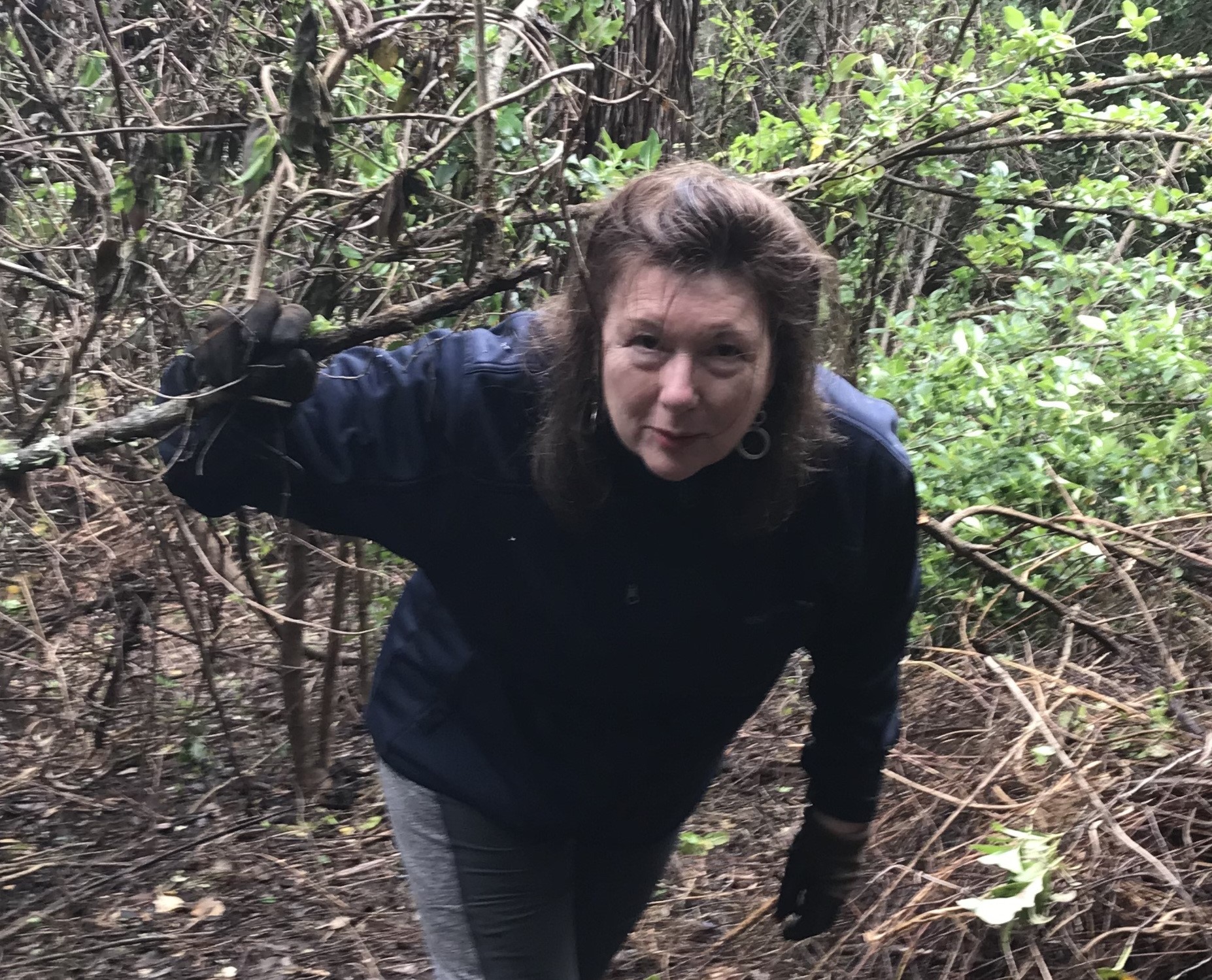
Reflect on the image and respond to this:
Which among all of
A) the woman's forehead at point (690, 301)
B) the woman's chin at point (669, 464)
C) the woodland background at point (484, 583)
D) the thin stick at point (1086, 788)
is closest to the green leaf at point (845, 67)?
the woodland background at point (484, 583)

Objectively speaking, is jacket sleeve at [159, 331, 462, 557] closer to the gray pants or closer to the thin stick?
the gray pants

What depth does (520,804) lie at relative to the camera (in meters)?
1.69

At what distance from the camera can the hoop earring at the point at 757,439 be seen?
5.07 feet

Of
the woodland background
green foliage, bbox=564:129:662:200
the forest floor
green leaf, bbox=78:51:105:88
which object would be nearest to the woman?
the woodland background

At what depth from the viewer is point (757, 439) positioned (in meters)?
1.58

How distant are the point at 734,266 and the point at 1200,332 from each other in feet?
11.5

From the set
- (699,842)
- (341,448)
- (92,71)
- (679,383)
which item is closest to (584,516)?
(679,383)

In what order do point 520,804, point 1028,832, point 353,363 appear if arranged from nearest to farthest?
point 353,363 < point 520,804 < point 1028,832

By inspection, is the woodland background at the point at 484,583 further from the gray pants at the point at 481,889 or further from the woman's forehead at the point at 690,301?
the gray pants at the point at 481,889

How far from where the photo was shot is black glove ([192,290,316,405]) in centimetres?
138

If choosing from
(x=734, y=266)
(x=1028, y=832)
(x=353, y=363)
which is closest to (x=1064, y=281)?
(x=1028, y=832)

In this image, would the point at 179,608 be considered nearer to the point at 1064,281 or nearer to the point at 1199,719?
the point at 1199,719

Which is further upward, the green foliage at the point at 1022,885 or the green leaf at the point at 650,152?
the green leaf at the point at 650,152

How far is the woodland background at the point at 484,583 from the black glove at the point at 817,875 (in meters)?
0.16
